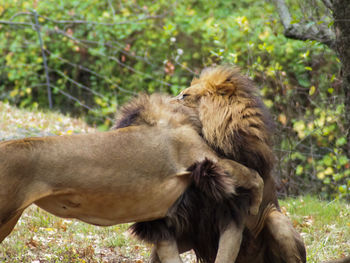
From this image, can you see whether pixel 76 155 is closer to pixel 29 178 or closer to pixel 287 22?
pixel 29 178

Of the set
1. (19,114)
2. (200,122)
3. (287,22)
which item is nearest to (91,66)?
(19,114)

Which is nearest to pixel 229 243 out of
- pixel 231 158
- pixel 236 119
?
pixel 231 158

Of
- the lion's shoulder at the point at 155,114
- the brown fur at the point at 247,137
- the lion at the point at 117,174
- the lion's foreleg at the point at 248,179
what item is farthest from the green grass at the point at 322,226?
the lion's shoulder at the point at 155,114

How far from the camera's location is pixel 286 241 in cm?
367

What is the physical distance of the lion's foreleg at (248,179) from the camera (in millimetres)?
3395

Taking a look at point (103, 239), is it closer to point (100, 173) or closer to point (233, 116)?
point (233, 116)

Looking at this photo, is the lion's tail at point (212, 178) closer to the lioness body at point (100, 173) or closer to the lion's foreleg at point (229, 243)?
the lioness body at point (100, 173)

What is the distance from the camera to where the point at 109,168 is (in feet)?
9.90

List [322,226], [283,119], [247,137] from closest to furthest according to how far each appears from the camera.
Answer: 1. [247,137]
2. [322,226]
3. [283,119]

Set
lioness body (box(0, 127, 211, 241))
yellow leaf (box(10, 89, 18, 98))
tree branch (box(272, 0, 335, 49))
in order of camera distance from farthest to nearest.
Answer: yellow leaf (box(10, 89, 18, 98)), tree branch (box(272, 0, 335, 49)), lioness body (box(0, 127, 211, 241))

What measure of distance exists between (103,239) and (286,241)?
6.35ft

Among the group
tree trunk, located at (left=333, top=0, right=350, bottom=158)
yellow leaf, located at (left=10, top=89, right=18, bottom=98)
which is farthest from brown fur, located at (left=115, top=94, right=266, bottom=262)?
yellow leaf, located at (left=10, top=89, right=18, bottom=98)

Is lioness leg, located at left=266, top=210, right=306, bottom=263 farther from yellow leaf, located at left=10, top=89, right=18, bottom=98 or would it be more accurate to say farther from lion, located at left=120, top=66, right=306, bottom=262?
yellow leaf, located at left=10, top=89, right=18, bottom=98

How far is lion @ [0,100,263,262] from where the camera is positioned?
9.10 ft
